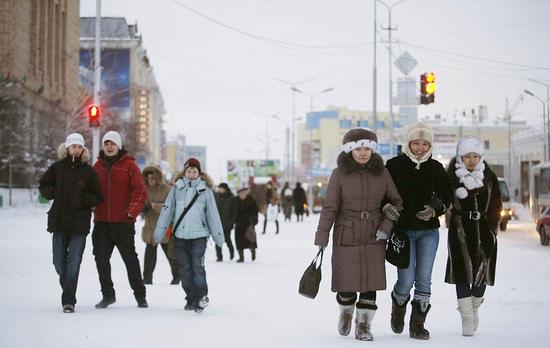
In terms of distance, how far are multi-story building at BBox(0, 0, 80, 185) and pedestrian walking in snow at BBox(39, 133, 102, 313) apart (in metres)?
32.0

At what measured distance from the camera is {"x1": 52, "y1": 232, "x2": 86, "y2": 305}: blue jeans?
9.46m

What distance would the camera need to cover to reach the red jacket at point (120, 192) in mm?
9797

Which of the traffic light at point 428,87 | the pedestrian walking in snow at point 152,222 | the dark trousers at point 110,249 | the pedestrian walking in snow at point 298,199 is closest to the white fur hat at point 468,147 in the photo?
the dark trousers at point 110,249

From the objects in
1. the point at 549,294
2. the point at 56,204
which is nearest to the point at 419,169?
the point at 56,204

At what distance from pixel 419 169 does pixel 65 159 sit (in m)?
3.84

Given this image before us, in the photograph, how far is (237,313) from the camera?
31.9 feet

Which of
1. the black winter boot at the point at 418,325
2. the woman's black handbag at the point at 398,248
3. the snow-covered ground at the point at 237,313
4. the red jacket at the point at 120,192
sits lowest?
the snow-covered ground at the point at 237,313

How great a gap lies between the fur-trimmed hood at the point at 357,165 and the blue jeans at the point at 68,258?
3.21 meters

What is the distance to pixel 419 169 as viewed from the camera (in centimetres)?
795

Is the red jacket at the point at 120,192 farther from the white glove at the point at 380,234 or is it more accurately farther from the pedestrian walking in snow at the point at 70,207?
the white glove at the point at 380,234

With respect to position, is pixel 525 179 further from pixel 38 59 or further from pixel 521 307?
pixel 521 307

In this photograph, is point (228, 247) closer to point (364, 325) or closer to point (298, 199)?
point (364, 325)

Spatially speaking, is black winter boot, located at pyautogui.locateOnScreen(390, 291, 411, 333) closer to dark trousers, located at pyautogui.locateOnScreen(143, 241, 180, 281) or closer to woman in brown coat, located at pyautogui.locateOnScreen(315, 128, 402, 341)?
woman in brown coat, located at pyautogui.locateOnScreen(315, 128, 402, 341)

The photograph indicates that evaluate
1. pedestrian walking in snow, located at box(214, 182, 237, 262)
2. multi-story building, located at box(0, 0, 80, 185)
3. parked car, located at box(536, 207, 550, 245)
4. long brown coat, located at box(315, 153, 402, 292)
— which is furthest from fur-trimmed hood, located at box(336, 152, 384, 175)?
multi-story building, located at box(0, 0, 80, 185)
